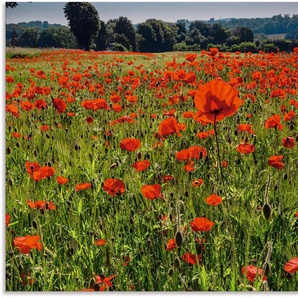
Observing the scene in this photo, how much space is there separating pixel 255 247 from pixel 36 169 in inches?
39.3

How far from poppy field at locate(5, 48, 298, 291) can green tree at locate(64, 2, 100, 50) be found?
0.54 feet

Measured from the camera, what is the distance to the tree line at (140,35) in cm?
229

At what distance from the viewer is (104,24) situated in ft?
7.72

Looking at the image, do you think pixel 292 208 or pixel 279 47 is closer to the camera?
pixel 292 208

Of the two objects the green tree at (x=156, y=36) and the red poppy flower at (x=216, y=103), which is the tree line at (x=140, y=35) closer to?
the green tree at (x=156, y=36)

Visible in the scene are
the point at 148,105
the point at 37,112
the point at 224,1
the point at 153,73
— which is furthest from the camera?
the point at 153,73

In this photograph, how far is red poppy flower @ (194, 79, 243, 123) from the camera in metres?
1.30

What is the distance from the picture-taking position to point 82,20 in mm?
2246

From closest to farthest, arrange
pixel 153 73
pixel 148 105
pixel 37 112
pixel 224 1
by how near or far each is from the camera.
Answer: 1. pixel 224 1
2. pixel 37 112
3. pixel 148 105
4. pixel 153 73

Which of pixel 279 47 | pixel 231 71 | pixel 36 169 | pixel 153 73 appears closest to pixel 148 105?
pixel 153 73

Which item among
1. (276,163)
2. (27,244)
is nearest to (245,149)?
(276,163)

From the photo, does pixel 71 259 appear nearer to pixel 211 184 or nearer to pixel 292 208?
pixel 211 184

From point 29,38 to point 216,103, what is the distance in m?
1.43

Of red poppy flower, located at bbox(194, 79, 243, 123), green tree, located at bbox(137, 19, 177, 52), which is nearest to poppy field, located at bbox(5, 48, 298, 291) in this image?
red poppy flower, located at bbox(194, 79, 243, 123)
